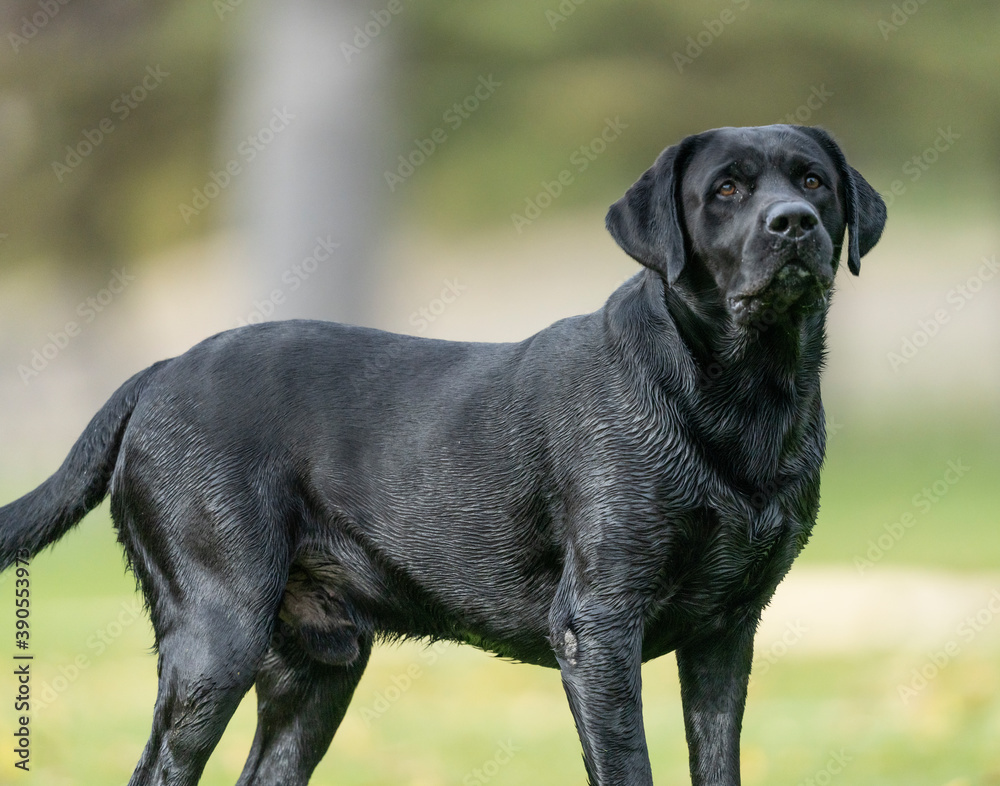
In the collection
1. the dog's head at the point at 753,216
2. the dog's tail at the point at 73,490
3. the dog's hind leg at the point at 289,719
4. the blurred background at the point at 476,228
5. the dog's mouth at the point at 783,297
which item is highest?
the dog's head at the point at 753,216

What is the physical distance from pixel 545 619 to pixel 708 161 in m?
1.39

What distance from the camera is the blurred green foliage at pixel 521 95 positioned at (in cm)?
1494

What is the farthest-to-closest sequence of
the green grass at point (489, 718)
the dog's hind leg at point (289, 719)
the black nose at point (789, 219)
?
the green grass at point (489, 718) → the dog's hind leg at point (289, 719) → the black nose at point (789, 219)

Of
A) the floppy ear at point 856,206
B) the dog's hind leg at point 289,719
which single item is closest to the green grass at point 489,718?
the dog's hind leg at point 289,719

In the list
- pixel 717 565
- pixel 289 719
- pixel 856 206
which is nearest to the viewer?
pixel 717 565

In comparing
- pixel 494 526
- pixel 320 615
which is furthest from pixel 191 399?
pixel 494 526

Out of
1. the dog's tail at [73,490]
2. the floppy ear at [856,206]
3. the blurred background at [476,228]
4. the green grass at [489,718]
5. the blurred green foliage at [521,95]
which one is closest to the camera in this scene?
the floppy ear at [856,206]

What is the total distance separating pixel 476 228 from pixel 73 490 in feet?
48.7

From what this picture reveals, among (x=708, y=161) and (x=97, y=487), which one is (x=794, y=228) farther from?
(x=97, y=487)

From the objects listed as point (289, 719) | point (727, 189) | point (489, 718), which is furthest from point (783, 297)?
point (489, 718)

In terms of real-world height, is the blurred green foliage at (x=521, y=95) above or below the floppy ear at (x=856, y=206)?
below

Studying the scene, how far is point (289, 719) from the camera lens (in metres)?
3.90

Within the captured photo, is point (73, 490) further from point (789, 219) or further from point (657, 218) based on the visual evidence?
point (789, 219)

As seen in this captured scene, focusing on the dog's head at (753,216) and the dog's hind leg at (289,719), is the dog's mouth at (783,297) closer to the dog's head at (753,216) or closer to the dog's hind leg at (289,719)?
the dog's head at (753,216)
